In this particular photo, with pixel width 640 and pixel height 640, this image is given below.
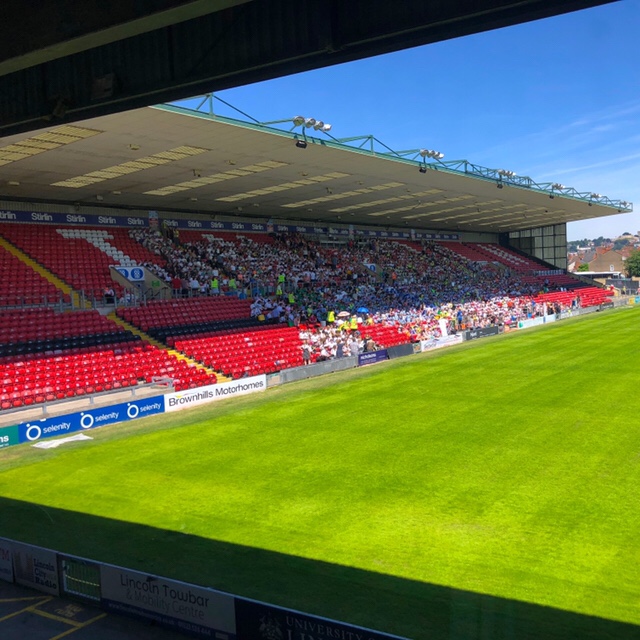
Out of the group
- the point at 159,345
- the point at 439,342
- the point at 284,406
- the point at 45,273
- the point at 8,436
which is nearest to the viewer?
the point at 8,436

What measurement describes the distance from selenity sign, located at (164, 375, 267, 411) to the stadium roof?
31.7 feet

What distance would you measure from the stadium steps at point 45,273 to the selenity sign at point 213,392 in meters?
9.88

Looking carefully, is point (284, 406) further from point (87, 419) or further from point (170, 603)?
point (170, 603)

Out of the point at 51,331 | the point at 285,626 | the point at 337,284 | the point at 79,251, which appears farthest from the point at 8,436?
the point at 337,284

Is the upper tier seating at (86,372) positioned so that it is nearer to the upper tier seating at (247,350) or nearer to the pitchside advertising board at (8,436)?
the upper tier seating at (247,350)

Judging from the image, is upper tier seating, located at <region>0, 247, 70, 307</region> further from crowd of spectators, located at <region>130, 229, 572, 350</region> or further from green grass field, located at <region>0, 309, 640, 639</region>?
green grass field, located at <region>0, 309, 640, 639</region>

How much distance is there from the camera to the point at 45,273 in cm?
3180

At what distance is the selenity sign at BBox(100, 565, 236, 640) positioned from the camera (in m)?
8.41

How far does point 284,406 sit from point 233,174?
13256mm

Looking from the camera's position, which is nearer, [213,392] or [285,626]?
[285,626]

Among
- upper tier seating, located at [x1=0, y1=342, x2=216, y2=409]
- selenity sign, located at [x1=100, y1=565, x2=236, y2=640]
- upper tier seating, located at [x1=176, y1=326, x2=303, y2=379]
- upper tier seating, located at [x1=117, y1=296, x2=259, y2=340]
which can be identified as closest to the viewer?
selenity sign, located at [x1=100, y1=565, x2=236, y2=640]

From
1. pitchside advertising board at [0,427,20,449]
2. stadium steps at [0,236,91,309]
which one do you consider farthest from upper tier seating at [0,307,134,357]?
pitchside advertising board at [0,427,20,449]

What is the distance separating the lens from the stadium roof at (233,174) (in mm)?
22797

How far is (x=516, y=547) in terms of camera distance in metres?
11.1
